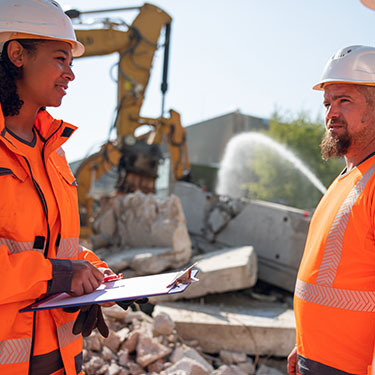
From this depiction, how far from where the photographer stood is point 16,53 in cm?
154

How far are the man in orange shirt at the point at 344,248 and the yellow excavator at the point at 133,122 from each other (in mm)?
6909

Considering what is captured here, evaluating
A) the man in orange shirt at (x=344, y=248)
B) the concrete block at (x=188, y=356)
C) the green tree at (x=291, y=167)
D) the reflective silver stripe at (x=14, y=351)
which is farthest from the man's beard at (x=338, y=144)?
the green tree at (x=291, y=167)

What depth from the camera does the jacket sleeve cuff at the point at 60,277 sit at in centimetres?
141

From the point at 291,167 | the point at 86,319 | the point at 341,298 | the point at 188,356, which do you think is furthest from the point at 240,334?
the point at 291,167

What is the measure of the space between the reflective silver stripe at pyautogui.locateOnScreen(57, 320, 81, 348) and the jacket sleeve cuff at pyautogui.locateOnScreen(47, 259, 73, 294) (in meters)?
0.22

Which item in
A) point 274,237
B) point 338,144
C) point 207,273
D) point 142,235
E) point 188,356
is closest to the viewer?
point 338,144

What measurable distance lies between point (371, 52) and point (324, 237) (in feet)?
3.18

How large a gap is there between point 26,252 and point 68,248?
271mm

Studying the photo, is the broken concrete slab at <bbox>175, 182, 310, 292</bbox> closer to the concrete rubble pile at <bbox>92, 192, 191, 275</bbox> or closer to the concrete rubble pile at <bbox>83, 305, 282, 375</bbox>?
the concrete rubble pile at <bbox>92, 192, 191, 275</bbox>

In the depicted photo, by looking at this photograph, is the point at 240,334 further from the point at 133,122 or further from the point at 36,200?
the point at 133,122

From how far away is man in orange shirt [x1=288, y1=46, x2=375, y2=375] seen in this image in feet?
5.45

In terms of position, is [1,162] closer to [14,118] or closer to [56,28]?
[14,118]

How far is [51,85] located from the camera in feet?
5.27

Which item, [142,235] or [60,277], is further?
[142,235]
